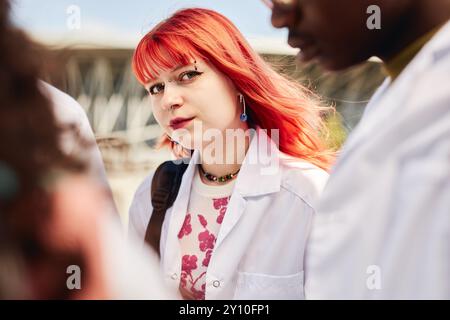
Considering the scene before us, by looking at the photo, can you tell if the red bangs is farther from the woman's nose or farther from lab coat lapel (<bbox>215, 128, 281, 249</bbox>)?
lab coat lapel (<bbox>215, 128, 281, 249</bbox>)

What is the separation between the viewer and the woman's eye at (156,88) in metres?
1.31

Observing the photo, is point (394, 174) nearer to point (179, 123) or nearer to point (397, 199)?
point (397, 199)

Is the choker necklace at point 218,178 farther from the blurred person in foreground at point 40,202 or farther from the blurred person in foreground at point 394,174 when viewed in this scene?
the blurred person in foreground at point 40,202

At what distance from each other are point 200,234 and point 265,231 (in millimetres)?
177

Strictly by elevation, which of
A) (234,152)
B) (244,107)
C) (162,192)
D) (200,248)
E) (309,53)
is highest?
(309,53)

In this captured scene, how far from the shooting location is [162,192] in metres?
1.37

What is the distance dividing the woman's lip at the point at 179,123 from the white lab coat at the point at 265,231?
0.58 ft

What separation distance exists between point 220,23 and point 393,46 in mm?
442

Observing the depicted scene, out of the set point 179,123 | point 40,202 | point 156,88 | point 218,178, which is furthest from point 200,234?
point 40,202

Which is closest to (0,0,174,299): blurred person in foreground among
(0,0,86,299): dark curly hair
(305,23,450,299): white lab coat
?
(0,0,86,299): dark curly hair

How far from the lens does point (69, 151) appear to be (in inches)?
27.6

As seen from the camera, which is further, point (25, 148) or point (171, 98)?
point (171, 98)

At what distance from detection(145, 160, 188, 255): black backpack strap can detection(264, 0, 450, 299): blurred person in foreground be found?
0.48m
